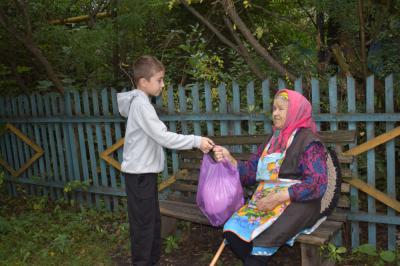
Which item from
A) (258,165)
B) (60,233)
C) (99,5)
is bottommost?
(60,233)

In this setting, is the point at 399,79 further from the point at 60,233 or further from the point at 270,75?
the point at 60,233

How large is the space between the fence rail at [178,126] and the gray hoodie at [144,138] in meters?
1.01

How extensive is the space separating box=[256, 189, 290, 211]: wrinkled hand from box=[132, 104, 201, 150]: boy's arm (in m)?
0.67

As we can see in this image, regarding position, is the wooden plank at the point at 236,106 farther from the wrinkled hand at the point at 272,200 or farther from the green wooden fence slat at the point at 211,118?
the wrinkled hand at the point at 272,200

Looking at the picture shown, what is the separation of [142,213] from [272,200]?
1.14m

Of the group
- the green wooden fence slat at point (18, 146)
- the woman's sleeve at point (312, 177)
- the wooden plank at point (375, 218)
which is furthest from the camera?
the green wooden fence slat at point (18, 146)

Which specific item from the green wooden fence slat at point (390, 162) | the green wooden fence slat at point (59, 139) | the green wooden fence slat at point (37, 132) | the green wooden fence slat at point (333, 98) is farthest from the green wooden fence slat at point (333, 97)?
the green wooden fence slat at point (37, 132)

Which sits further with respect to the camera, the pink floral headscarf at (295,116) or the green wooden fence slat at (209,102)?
the green wooden fence slat at (209,102)

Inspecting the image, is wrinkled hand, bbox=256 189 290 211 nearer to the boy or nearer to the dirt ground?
the boy

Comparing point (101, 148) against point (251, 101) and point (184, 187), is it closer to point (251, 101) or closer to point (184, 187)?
point (184, 187)

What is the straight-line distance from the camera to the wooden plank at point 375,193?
3.88m

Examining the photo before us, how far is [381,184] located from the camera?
4477mm

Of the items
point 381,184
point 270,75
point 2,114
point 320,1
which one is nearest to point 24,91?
point 2,114

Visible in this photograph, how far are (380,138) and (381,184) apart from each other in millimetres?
847
